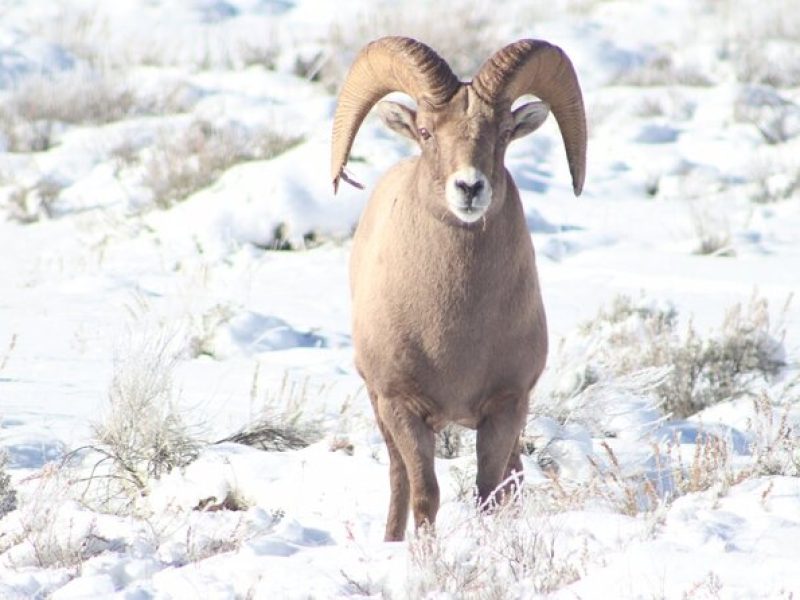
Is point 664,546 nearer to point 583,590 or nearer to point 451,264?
point 583,590

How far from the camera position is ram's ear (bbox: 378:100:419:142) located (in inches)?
218

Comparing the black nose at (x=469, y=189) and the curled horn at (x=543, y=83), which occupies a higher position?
the curled horn at (x=543, y=83)

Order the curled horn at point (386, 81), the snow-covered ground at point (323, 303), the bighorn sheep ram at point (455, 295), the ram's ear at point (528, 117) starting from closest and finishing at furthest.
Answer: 1. the snow-covered ground at point (323, 303)
2. the bighorn sheep ram at point (455, 295)
3. the curled horn at point (386, 81)
4. the ram's ear at point (528, 117)

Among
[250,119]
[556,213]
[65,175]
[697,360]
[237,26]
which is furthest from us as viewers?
[237,26]

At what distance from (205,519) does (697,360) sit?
144 inches

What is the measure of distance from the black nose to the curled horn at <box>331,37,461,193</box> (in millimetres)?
442

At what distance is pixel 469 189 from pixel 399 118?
0.75 meters

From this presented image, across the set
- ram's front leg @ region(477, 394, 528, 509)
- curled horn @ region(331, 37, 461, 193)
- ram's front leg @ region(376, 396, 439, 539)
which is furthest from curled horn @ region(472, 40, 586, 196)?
ram's front leg @ region(376, 396, 439, 539)

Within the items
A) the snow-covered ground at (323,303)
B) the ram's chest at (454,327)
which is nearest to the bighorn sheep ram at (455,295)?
the ram's chest at (454,327)

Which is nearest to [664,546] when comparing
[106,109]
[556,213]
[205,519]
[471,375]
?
[471,375]

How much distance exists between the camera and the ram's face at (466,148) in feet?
16.3

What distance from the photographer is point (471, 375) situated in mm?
5168

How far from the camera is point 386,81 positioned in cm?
570

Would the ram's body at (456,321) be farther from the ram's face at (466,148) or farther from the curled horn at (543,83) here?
the curled horn at (543,83)
